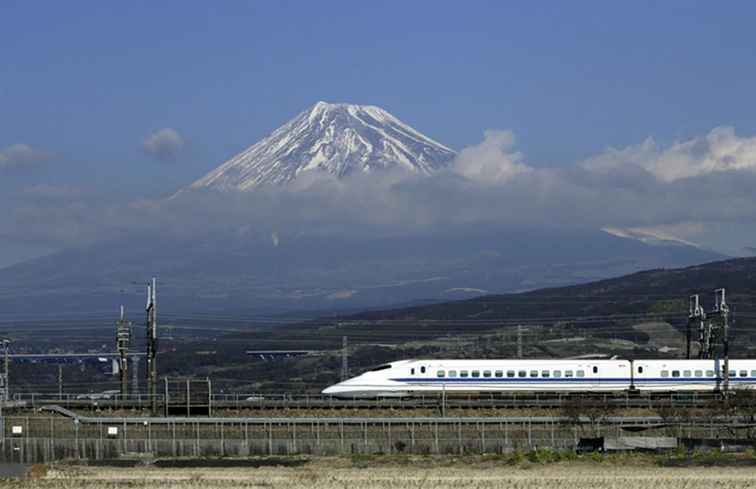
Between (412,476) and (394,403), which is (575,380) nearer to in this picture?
(394,403)

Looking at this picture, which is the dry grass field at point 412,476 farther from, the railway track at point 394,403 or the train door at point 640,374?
the train door at point 640,374

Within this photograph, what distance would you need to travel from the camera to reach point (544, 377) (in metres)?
101

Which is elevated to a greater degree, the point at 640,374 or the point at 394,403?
the point at 640,374

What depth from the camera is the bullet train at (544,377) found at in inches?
3935

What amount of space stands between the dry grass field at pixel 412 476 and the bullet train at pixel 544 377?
74.4 feet

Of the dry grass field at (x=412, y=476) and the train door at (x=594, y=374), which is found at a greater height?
the train door at (x=594, y=374)

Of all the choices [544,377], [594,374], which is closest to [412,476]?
[544,377]

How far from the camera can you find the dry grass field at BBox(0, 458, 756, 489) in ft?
218

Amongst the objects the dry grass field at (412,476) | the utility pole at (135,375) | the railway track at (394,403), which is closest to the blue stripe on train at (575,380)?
the railway track at (394,403)

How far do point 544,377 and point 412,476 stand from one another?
31952 millimetres

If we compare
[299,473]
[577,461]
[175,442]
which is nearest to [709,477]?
[577,461]

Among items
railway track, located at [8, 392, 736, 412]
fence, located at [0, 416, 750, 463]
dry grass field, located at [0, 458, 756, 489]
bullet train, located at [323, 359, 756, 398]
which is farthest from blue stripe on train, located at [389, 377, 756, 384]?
dry grass field, located at [0, 458, 756, 489]

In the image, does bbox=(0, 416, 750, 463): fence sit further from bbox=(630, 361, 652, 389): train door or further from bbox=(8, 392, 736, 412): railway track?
bbox=(630, 361, 652, 389): train door

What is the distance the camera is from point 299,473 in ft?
236
